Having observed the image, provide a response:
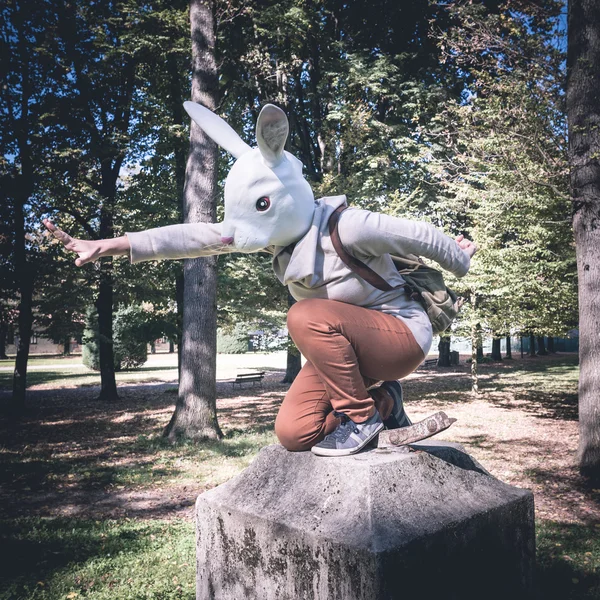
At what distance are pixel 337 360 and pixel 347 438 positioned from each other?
0.35m

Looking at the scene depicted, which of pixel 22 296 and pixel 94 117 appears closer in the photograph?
pixel 22 296

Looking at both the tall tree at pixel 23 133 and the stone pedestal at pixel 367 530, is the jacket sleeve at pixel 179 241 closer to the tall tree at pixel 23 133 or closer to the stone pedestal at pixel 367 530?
the stone pedestal at pixel 367 530

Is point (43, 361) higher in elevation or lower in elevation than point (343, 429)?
lower

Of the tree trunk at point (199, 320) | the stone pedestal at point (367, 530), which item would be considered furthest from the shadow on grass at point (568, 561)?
the tree trunk at point (199, 320)

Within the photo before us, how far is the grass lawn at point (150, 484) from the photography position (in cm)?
389

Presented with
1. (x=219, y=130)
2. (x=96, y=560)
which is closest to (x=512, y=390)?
(x=96, y=560)

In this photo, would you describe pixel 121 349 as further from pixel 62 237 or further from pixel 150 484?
pixel 62 237

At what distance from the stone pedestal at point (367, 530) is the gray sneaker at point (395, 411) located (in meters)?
Answer: 0.28

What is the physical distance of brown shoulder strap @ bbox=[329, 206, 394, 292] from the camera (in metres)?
2.37

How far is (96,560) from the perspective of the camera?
4199 mm

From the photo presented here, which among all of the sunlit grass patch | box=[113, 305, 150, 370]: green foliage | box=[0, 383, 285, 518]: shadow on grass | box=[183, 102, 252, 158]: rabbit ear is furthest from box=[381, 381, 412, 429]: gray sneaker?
box=[113, 305, 150, 370]: green foliage

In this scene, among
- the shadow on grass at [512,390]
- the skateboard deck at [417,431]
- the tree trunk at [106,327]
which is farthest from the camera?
the tree trunk at [106,327]

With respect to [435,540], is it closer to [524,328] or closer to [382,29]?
[524,328]

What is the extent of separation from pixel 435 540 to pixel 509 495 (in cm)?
61
